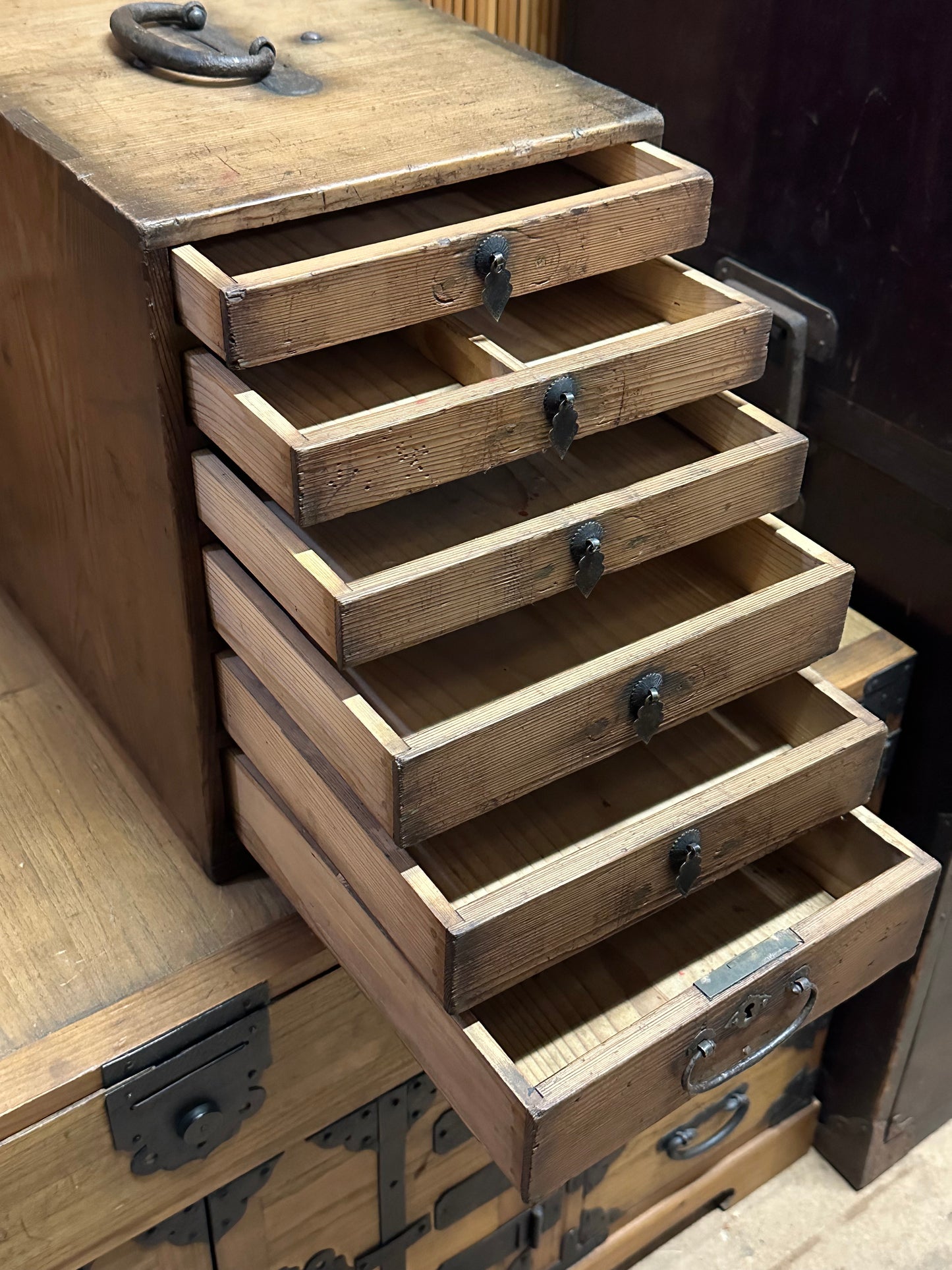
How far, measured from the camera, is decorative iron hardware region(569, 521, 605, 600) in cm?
73

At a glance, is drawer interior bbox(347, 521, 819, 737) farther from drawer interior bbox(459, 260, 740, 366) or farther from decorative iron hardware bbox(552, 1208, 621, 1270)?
decorative iron hardware bbox(552, 1208, 621, 1270)

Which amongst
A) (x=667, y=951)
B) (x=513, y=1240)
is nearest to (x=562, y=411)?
(x=667, y=951)

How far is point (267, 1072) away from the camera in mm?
945

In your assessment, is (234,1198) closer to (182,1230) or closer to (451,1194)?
(182,1230)

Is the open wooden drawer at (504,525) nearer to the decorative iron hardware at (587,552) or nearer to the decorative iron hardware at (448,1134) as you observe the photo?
the decorative iron hardware at (587,552)

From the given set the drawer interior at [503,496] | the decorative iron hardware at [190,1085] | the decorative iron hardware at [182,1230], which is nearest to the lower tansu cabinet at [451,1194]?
the decorative iron hardware at [182,1230]

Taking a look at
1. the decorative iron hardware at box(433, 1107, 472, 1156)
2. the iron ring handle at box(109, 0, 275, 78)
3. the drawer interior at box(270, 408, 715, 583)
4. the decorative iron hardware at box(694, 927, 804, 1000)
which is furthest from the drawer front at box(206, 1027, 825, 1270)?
the iron ring handle at box(109, 0, 275, 78)

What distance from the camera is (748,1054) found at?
82 centimetres

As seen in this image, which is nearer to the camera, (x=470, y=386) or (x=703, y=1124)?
(x=470, y=386)

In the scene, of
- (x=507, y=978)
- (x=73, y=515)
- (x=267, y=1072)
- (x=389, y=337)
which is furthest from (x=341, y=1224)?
(x=389, y=337)

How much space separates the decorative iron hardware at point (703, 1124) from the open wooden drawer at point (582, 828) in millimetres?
624

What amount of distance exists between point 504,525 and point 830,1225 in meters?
1.09

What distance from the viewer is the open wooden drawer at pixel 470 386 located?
67 centimetres

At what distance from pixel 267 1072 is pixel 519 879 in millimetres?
338
